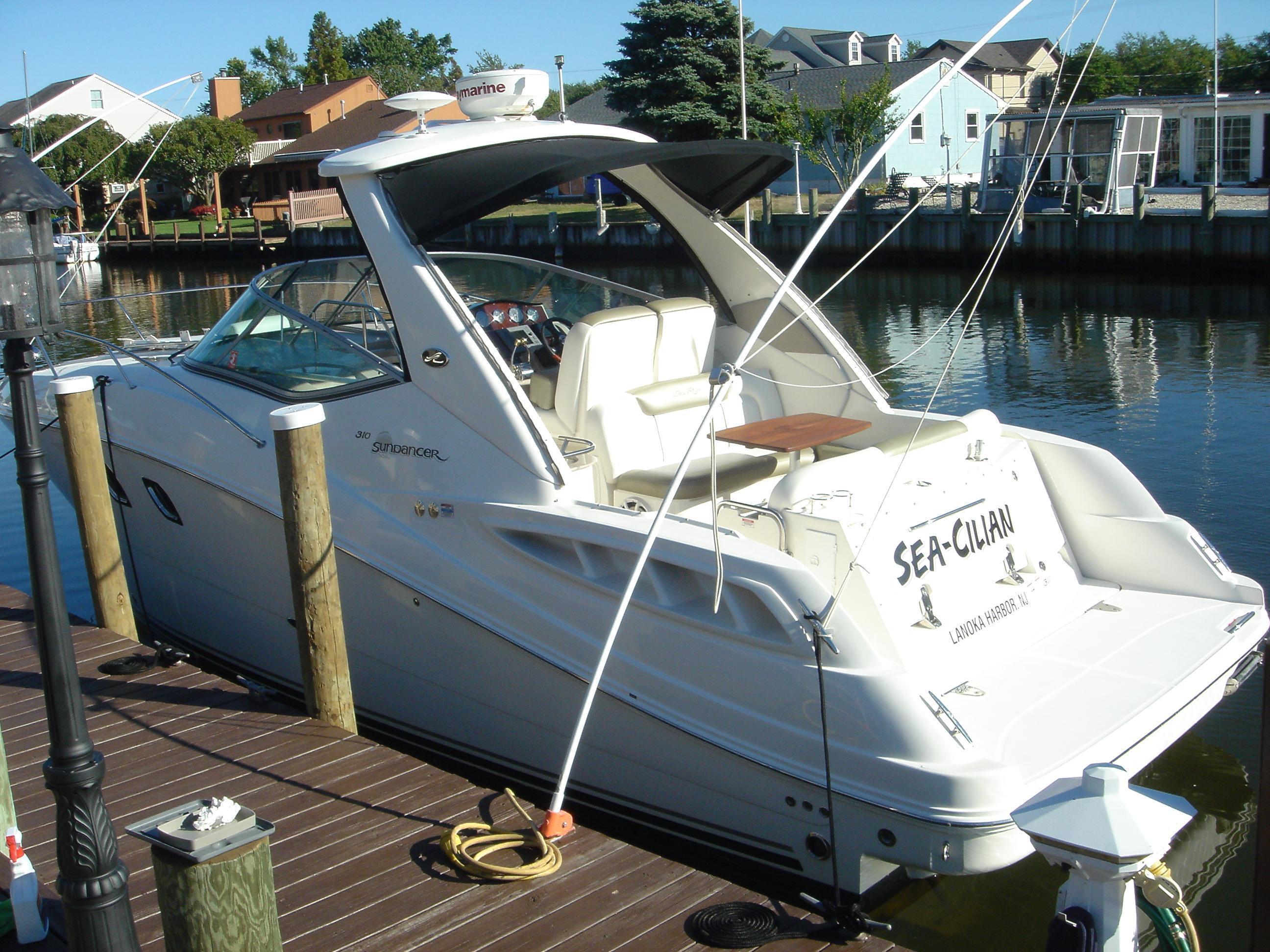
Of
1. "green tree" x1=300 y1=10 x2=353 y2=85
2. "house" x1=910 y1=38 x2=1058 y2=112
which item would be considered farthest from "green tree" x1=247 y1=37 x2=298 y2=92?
"house" x1=910 y1=38 x2=1058 y2=112

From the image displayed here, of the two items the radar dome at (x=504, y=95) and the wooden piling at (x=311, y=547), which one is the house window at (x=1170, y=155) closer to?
the radar dome at (x=504, y=95)

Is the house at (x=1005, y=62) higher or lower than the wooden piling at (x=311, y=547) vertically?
higher

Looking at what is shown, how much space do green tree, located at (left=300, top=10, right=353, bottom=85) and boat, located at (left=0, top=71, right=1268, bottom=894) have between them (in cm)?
8470

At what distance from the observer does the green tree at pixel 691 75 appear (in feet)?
117

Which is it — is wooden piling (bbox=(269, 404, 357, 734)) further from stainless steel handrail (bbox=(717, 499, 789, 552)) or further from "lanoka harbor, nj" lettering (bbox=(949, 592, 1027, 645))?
"lanoka harbor, nj" lettering (bbox=(949, 592, 1027, 645))

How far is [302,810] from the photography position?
4.41m

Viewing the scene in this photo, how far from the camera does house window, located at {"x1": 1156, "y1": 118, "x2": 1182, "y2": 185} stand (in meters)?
35.7

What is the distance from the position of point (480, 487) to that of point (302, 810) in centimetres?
153

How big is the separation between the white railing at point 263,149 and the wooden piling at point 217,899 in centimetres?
5349

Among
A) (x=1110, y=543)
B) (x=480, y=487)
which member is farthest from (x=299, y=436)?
(x=1110, y=543)

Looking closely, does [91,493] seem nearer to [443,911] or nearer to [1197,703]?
[443,911]

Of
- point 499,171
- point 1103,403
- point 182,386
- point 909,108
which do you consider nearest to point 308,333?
point 182,386

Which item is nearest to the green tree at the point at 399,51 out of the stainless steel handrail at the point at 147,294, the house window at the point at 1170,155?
the house window at the point at 1170,155

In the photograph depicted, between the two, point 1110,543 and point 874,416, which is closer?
point 1110,543
